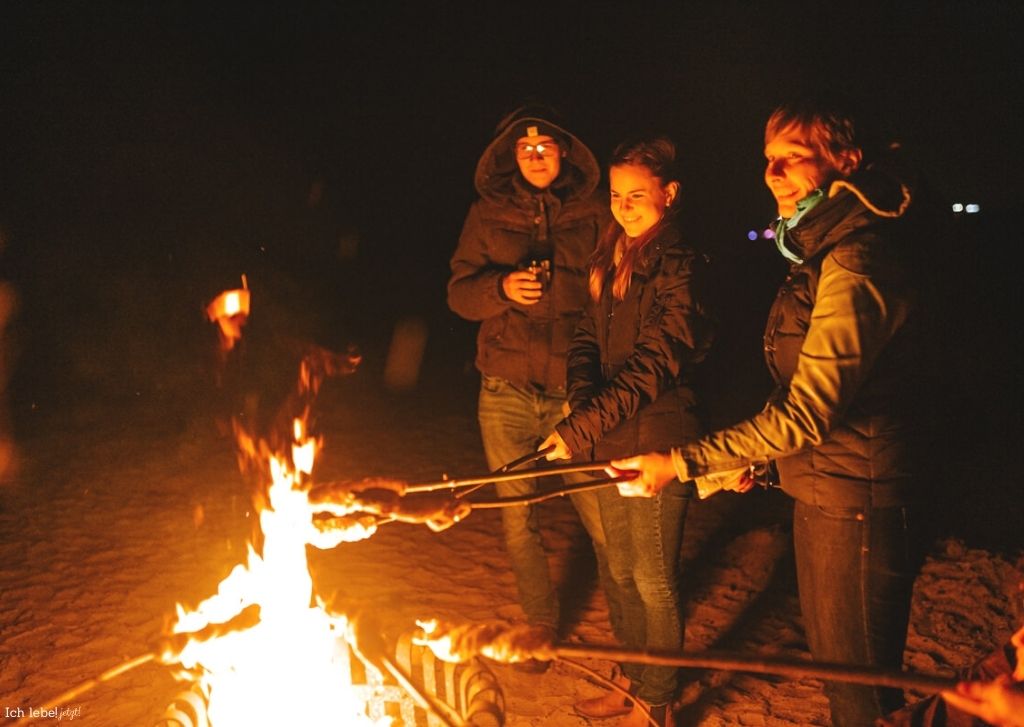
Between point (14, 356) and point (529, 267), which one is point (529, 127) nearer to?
point (529, 267)

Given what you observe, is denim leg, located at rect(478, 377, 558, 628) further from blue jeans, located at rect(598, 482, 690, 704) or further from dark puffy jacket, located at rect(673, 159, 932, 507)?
dark puffy jacket, located at rect(673, 159, 932, 507)

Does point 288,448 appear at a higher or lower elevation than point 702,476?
higher

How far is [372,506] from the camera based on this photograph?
242 cm

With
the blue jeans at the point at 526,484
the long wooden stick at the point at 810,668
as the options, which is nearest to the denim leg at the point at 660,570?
the blue jeans at the point at 526,484

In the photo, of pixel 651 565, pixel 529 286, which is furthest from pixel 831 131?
pixel 651 565

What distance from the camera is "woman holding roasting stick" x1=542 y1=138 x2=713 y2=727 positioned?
2895 mm

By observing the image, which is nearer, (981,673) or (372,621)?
(981,673)

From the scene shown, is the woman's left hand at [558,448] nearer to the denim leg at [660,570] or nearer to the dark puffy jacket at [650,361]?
the dark puffy jacket at [650,361]

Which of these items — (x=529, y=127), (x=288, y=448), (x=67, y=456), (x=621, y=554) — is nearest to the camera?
(x=288, y=448)

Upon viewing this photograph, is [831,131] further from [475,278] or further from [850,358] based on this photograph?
[475,278]

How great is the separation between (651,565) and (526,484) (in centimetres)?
91

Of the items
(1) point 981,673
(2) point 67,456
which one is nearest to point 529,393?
(1) point 981,673

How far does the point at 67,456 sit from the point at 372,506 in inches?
288

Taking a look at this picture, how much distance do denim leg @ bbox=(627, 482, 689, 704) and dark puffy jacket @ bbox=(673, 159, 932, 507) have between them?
2.23 ft
